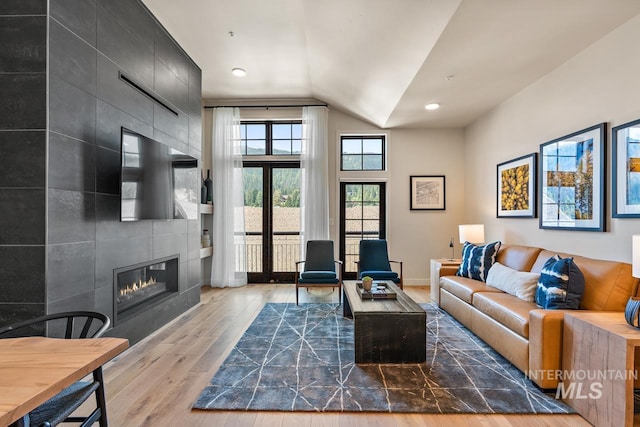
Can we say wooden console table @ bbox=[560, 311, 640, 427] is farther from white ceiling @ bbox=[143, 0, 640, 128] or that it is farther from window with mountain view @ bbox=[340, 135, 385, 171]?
window with mountain view @ bbox=[340, 135, 385, 171]

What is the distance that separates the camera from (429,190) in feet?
18.8

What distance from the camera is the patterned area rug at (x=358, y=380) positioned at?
83.9 inches

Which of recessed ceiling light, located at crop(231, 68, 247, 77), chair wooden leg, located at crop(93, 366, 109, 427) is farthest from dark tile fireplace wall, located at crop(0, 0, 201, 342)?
recessed ceiling light, located at crop(231, 68, 247, 77)

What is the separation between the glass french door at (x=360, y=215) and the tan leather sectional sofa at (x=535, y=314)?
2.55 meters

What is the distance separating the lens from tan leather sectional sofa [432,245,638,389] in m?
2.25

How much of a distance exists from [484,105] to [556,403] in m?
3.71

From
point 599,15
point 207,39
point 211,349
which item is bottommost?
point 211,349

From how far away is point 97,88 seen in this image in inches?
105

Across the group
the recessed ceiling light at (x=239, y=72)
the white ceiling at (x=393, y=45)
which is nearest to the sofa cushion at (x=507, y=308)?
the white ceiling at (x=393, y=45)

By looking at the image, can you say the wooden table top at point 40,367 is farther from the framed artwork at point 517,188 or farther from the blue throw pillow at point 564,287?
the framed artwork at point 517,188

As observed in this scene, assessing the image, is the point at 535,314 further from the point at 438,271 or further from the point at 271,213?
the point at 271,213

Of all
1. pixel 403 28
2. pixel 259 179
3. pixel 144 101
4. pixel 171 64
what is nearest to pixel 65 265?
pixel 144 101

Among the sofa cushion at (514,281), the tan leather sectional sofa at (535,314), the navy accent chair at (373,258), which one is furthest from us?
the navy accent chair at (373,258)

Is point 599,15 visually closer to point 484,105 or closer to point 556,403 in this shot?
point 484,105
